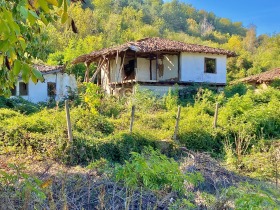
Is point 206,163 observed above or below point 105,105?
below

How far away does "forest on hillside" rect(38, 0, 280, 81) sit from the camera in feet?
121

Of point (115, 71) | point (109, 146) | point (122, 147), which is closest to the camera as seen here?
point (109, 146)

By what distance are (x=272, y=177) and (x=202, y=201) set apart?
472 cm

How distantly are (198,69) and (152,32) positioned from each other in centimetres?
3113

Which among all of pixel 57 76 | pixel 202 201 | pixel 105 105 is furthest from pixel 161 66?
pixel 202 201

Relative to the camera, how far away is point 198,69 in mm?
23609

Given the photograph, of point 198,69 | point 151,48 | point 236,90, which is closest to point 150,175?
point 151,48

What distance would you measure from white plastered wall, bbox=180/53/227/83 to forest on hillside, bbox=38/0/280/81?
8.60 m

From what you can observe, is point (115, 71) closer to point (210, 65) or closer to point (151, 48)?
point (151, 48)

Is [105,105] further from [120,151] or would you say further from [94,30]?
[94,30]

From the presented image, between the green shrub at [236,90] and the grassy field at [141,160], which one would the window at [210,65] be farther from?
the grassy field at [141,160]

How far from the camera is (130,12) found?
60594 mm

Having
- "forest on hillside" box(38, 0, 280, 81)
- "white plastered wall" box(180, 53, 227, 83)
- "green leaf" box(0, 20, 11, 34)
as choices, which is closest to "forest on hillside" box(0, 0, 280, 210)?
"green leaf" box(0, 20, 11, 34)

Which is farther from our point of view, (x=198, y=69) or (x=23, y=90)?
(x=198, y=69)
